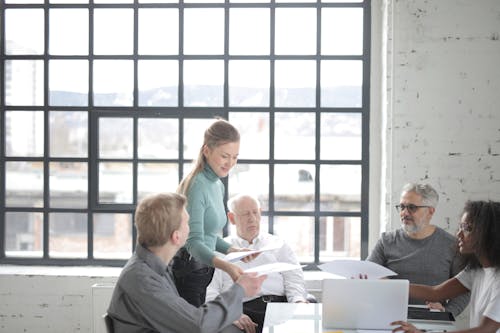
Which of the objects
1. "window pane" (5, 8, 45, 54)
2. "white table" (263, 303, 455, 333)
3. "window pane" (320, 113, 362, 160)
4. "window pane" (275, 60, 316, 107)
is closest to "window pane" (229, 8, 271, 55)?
"window pane" (275, 60, 316, 107)

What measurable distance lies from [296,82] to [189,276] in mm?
2310

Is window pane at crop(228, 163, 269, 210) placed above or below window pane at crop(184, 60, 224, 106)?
below

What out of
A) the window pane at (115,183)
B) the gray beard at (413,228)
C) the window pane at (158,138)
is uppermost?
the window pane at (158,138)

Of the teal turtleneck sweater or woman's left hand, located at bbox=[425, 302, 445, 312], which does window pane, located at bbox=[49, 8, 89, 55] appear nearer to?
the teal turtleneck sweater

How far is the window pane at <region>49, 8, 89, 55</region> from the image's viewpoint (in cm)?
588

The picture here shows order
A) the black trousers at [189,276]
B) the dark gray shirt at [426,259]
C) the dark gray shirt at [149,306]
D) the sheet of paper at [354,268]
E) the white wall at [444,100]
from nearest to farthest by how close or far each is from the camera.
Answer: the dark gray shirt at [149,306]
the sheet of paper at [354,268]
the black trousers at [189,276]
the dark gray shirt at [426,259]
the white wall at [444,100]

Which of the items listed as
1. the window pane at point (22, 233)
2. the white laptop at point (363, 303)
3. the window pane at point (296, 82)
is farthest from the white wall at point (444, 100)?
the window pane at point (22, 233)

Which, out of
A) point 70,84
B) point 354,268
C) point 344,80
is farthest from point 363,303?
point 70,84

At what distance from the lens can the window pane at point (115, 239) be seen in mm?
5898

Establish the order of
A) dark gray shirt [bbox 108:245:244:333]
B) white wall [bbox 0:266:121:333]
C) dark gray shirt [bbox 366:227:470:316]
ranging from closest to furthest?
dark gray shirt [bbox 108:245:244:333] < dark gray shirt [bbox 366:227:470:316] < white wall [bbox 0:266:121:333]

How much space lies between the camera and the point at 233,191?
5832 millimetres

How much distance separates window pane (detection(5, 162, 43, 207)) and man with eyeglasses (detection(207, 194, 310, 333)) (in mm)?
1953

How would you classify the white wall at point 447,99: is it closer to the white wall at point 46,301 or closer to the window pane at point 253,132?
the window pane at point 253,132

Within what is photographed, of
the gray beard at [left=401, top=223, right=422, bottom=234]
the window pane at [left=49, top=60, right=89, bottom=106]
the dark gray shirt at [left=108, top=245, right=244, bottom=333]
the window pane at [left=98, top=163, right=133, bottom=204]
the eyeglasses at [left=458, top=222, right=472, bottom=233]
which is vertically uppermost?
the window pane at [left=49, top=60, right=89, bottom=106]
